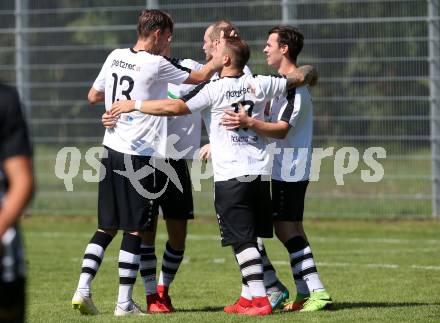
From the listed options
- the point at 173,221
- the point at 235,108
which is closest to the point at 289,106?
the point at 235,108

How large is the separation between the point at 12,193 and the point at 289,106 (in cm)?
378

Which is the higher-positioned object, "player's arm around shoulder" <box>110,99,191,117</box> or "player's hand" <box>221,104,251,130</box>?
"player's arm around shoulder" <box>110,99,191,117</box>

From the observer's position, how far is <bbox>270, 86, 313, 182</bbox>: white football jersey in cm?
767

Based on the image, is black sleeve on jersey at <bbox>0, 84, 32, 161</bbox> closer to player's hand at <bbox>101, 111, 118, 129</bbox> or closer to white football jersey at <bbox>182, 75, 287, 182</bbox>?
white football jersey at <bbox>182, 75, 287, 182</bbox>

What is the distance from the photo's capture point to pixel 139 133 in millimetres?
A: 7594

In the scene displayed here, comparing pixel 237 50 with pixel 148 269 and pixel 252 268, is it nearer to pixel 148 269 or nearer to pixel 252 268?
pixel 252 268

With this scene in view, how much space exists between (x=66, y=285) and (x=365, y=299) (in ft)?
9.22

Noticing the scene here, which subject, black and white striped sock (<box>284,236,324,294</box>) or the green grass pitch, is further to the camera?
black and white striped sock (<box>284,236,324,294</box>)

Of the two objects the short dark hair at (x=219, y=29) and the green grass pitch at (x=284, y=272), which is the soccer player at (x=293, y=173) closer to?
the green grass pitch at (x=284, y=272)

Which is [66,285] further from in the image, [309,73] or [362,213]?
[362,213]

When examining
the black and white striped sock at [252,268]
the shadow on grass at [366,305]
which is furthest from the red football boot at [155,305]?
the shadow on grass at [366,305]

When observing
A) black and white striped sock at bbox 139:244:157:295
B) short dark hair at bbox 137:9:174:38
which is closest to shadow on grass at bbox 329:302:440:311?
black and white striped sock at bbox 139:244:157:295

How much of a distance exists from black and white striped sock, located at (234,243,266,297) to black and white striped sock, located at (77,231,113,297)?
3.56 ft

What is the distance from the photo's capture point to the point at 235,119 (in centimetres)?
714
